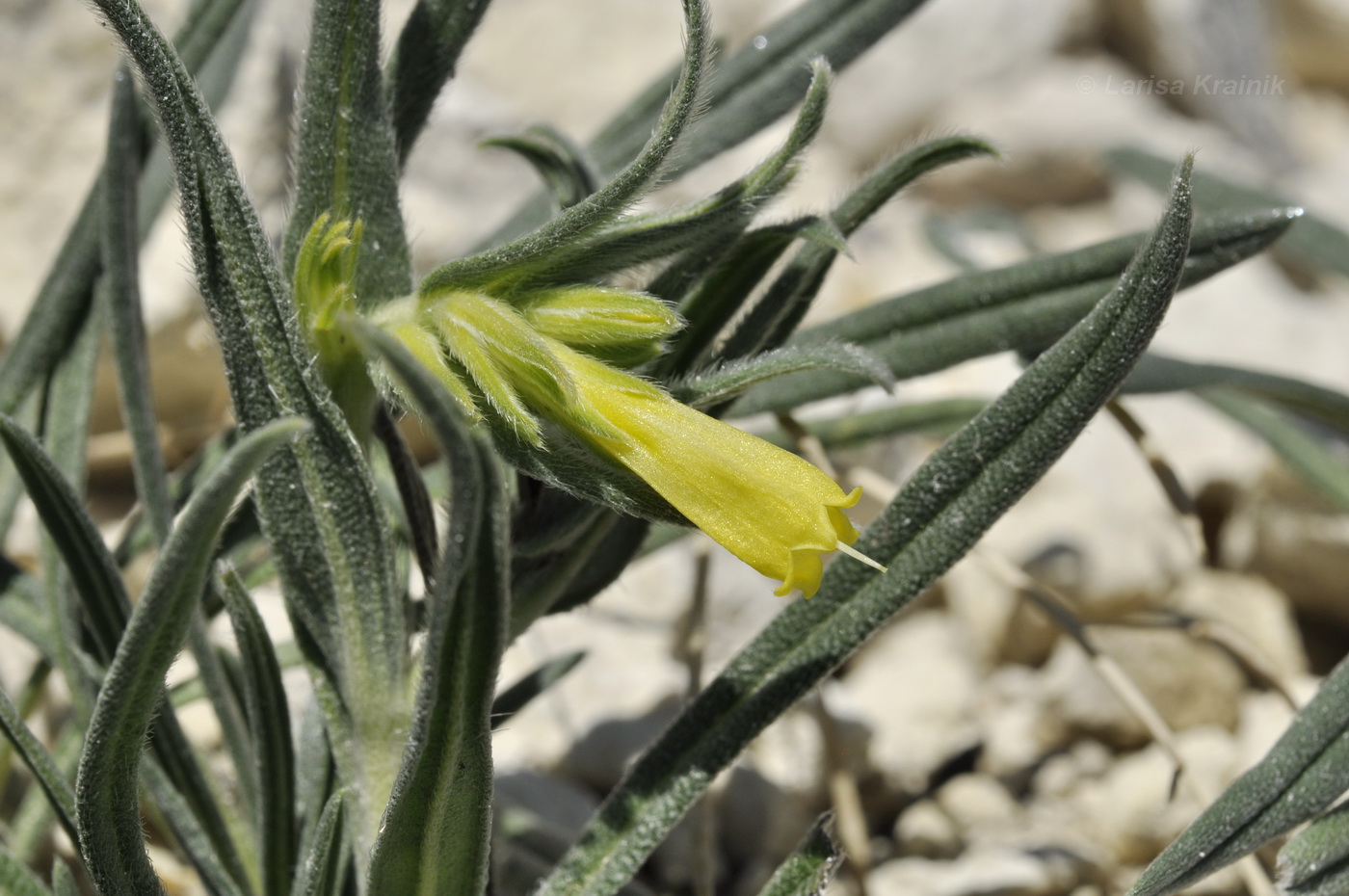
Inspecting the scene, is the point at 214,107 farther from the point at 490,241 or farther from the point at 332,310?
the point at 332,310

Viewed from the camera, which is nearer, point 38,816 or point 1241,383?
point 38,816

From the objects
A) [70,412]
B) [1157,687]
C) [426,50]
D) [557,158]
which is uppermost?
[426,50]

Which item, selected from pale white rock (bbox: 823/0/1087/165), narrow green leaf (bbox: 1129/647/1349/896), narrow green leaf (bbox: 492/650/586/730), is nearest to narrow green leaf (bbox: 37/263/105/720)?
narrow green leaf (bbox: 492/650/586/730)

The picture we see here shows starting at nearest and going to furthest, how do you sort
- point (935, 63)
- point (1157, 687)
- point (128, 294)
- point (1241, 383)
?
point (128, 294) < point (1241, 383) < point (1157, 687) < point (935, 63)

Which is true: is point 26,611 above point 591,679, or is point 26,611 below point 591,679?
above

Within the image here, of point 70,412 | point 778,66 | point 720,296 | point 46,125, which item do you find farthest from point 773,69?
point 46,125

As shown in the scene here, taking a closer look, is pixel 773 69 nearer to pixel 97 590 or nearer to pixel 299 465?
pixel 299 465

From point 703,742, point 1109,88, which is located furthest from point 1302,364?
point 703,742
